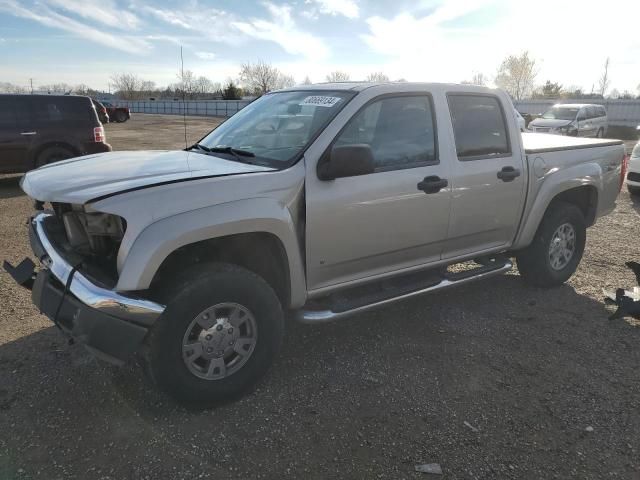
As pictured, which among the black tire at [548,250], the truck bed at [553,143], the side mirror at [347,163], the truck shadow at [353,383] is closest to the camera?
the truck shadow at [353,383]

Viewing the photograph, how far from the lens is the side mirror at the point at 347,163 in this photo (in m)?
2.98

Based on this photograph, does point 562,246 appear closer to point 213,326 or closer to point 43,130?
point 213,326

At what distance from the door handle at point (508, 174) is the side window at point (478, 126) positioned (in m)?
0.15

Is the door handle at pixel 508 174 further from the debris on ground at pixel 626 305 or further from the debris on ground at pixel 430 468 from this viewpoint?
the debris on ground at pixel 430 468

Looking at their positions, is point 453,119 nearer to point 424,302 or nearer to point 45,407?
point 424,302

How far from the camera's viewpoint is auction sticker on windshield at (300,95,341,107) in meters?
3.48

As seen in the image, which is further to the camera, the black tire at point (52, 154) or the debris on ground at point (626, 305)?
the black tire at point (52, 154)

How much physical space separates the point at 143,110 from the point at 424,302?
65513 millimetres

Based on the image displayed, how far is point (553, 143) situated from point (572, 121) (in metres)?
17.2

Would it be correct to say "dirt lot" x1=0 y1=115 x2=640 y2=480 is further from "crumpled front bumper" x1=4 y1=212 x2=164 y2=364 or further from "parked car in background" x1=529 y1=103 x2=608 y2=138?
"parked car in background" x1=529 y1=103 x2=608 y2=138

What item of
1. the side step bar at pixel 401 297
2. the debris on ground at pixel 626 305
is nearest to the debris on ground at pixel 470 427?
the side step bar at pixel 401 297

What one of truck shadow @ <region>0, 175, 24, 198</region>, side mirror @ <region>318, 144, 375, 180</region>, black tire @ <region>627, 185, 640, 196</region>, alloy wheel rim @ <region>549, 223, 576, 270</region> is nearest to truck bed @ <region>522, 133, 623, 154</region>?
alloy wheel rim @ <region>549, 223, 576, 270</region>

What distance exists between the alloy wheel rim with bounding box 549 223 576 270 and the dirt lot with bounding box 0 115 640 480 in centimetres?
71

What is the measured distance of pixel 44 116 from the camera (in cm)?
961
